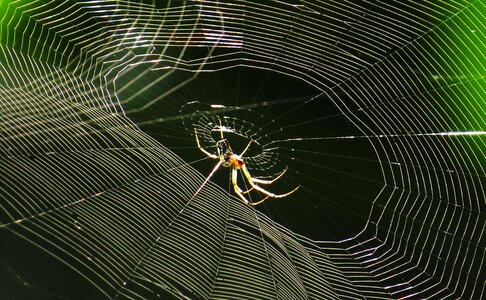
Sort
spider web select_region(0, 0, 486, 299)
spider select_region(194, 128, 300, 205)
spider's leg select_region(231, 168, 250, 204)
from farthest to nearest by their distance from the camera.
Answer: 1. spider select_region(194, 128, 300, 205)
2. spider's leg select_region(231, 168, 250, 204)
3. spider web select_region(0, 0, 486, 299)

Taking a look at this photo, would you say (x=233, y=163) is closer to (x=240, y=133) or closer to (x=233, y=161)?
(x=233, y=161)

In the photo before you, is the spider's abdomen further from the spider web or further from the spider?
the spider web

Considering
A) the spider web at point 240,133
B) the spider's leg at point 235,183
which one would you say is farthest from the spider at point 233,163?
the spider web at point 240,133

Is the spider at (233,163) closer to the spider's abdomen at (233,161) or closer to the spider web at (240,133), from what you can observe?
the spider's abdomen at (233,161)

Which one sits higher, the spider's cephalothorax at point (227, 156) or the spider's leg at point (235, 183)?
the spider's cephalothorax at point (227, 156)

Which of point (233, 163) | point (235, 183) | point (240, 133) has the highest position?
point (240, 133)

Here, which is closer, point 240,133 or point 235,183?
point 240,133

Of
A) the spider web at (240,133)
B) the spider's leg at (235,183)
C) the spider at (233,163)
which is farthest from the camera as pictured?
the spider at (233,163)

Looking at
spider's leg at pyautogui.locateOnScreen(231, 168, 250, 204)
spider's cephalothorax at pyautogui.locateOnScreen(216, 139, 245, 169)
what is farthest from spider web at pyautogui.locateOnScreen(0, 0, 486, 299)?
spider's cephalothorax at pyautogui.locateOnScreen(216, 139, 245, 169)

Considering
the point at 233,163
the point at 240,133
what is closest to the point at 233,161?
the point at 233,163
